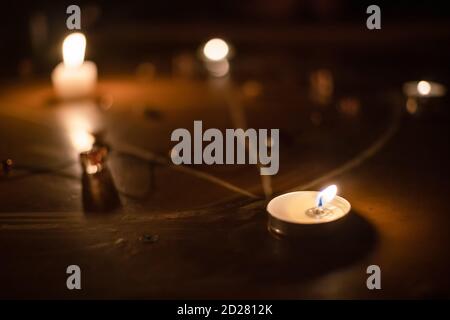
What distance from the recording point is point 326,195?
2.71 meters

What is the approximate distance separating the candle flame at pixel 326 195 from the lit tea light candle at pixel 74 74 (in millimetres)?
3458

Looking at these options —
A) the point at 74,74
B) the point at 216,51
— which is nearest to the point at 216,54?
the point at 216,51

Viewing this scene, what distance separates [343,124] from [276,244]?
7.05 feet

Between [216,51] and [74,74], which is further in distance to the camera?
[216,51]

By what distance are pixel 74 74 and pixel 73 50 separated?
340 mm

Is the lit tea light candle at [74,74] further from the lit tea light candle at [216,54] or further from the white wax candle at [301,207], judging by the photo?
the white wax candle at [301,207]

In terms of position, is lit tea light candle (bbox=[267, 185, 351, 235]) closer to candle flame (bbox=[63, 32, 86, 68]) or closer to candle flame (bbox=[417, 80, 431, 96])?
candle flame (bbox=[417, 80, 431, 96])

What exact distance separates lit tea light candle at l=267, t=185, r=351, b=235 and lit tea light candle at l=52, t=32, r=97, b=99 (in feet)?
10.8

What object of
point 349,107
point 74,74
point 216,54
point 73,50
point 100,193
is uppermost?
point 216,54

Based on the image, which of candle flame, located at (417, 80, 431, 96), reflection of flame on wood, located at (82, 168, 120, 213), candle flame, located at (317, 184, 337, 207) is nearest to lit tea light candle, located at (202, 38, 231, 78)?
candle flame, located at (417, 80, 431, 96)

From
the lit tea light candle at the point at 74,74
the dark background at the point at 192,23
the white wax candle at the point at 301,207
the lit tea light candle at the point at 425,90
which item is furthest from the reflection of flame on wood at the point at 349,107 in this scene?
the dark background at the point at 192,23

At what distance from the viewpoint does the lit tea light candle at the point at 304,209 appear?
2.56 metres

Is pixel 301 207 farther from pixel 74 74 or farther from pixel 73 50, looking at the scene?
pixel 73 50
